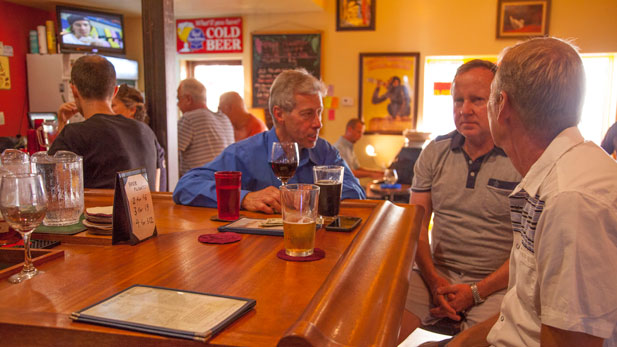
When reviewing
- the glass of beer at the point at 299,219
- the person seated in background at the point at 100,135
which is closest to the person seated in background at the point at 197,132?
the person seated in background at the point at 100,135

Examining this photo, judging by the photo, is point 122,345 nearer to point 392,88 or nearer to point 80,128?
point 80,128

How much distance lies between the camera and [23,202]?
0.99 meters

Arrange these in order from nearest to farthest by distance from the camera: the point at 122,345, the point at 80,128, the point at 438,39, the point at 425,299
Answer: the point at 122,345 < the point at 425,299 < the point at 80,128 < the point at 438,39

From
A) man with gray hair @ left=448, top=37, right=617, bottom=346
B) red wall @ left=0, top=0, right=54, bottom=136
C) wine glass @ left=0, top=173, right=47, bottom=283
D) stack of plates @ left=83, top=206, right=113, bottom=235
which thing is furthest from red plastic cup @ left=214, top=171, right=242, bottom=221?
red wall @ left=0, top=0, right=54, bottom=136

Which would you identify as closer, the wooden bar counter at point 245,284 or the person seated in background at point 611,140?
the wooden bar counter at point 245,284

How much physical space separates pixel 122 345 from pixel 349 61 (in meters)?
5.86

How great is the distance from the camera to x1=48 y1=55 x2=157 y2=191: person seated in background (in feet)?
7.93

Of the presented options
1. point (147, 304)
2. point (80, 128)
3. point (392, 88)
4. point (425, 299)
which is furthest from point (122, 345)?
point (392, 88)

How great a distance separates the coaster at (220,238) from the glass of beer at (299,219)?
0.62 feet

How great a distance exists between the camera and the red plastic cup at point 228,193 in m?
1.51

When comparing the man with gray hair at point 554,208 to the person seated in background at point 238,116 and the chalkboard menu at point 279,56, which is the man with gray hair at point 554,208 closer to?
the person seated in background at point 238,116

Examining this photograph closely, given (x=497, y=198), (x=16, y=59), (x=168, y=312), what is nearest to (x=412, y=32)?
(x=497, y=198)

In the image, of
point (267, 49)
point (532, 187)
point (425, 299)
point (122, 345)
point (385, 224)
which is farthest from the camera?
point (267, 49)

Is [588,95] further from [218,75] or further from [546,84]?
[546,84]
